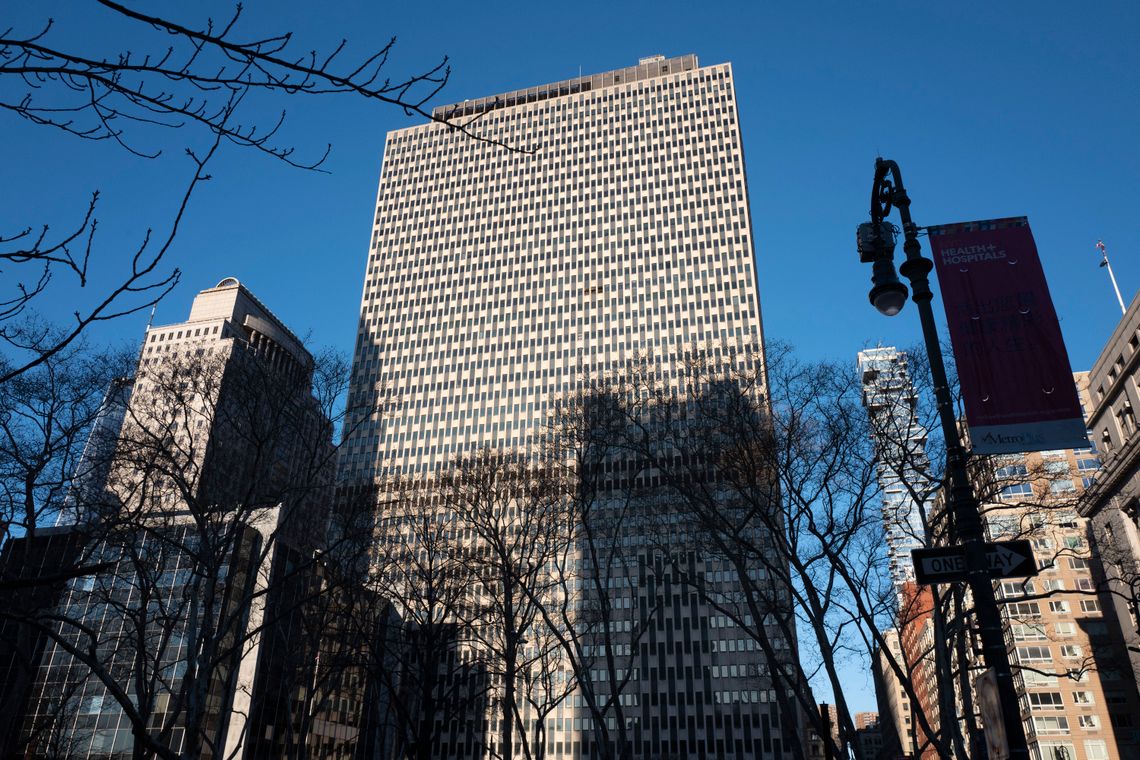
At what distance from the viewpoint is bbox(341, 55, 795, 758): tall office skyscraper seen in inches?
4461

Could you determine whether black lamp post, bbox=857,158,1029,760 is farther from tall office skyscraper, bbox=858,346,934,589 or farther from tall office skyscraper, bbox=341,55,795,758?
tall office skyscraper, bbox=341,55,795,758

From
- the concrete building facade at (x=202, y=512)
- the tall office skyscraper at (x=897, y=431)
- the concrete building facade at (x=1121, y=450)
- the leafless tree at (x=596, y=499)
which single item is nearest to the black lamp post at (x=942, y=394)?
the concrete building facade at (x=202, y=512)

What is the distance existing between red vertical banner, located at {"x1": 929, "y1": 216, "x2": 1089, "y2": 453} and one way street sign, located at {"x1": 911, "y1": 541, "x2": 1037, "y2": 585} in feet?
4.42

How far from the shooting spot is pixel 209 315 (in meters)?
129

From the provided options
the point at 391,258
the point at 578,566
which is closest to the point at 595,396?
the point at 578,566

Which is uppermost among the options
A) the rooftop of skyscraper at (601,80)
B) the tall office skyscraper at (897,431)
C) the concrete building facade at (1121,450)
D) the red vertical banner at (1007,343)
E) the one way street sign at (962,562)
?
the rooftop of skyscraper at (601,80)

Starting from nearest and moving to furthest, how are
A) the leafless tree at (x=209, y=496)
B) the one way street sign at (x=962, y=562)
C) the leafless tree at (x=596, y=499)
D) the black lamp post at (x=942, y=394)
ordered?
the black lamp post at (x=942, y=394), the one way street sign at (x=962, y=562), the leafless tree at (x=209, y=496), the leafless tree at (x=596, y=499)

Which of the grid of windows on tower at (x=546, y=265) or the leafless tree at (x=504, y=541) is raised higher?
the grid of windows on tower at (x=546, y=265)

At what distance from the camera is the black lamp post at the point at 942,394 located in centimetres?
807

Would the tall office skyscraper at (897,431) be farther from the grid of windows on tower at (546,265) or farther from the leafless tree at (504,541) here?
the grid of windows on tower at (546,265)

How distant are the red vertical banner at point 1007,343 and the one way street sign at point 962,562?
1346mm

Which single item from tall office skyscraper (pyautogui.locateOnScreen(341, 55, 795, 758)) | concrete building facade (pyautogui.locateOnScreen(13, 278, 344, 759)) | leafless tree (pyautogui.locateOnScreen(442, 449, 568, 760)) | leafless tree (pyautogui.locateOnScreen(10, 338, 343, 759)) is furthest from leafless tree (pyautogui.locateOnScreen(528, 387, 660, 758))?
tall office skyscraper (pyautogui.locateOnScreen(341, 55, 795, 758))

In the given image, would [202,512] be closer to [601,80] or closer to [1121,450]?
[1121,450]

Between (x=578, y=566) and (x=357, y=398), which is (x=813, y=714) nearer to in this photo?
(x=578, y=566)
